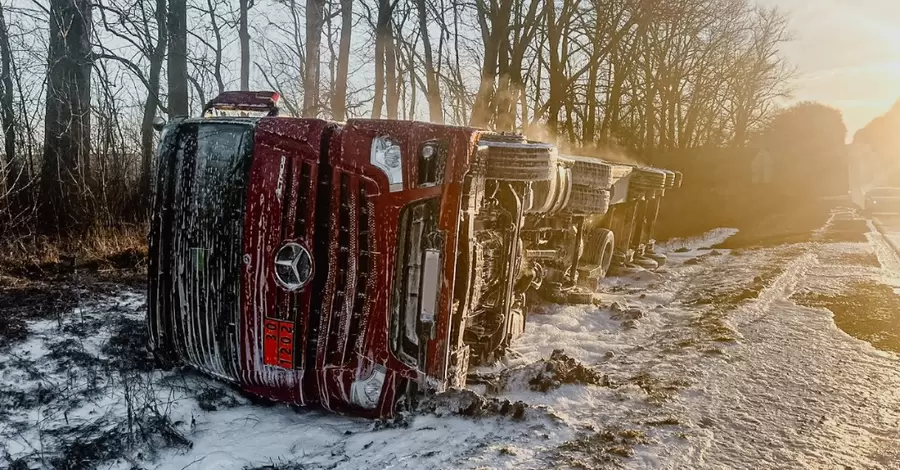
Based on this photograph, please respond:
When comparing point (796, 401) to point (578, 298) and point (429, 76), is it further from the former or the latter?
point (429, 76)

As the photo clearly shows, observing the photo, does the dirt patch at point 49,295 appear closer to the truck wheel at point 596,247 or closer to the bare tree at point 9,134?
the bare tree at point 9,134

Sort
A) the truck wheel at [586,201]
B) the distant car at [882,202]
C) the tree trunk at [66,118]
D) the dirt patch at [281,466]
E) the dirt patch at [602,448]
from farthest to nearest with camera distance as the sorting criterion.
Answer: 1. the distant car at [882,202]
2. the tree trunk at [66,118]
3. the truck wheel at [586,201]
4. the dirt patch at [602,448]
5. the dirt patch at [281,466]

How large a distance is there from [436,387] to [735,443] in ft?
4.92

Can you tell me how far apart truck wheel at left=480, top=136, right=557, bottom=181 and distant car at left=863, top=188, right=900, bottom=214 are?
28.7 m

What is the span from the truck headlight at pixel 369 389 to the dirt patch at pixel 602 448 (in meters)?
0.89

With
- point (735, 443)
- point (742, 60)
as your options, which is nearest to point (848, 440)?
point (735, 443)

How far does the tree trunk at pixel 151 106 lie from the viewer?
9000 millimetres

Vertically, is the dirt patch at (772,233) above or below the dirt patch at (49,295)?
below

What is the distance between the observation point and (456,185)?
2.91 meters

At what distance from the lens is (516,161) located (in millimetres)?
3396

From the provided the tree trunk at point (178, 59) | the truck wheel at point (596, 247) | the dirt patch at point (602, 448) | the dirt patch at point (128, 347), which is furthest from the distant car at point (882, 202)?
the dirt patch at point (128, 347)

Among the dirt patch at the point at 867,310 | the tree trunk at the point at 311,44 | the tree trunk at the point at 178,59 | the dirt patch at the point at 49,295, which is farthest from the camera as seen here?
the tree trunk at the point at 311,44

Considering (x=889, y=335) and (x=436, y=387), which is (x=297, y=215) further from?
(x=889, y=335)

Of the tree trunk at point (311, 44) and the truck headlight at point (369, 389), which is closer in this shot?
the truck headlight at point (369, 389)
